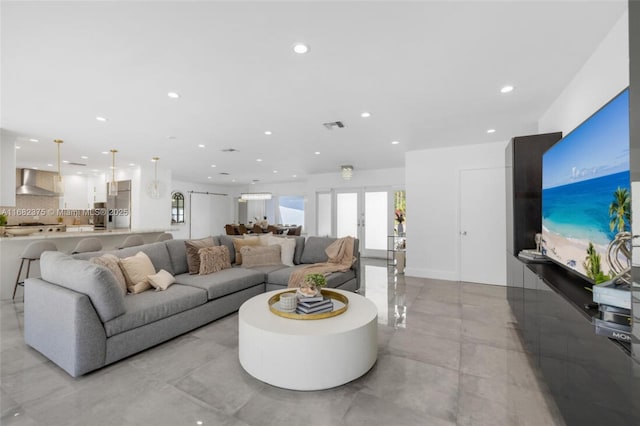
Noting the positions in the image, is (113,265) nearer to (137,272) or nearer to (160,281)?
(137,272)

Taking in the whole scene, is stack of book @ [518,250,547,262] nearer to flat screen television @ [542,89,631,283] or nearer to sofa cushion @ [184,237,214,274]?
flat screen television @ [542,89,631,283]

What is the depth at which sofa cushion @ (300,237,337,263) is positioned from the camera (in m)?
4.61

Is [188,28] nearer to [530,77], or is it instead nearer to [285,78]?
[285,78]

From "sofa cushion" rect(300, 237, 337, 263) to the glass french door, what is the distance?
3692mm

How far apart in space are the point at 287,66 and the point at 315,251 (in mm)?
2927

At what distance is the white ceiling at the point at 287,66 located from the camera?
184 centimetres

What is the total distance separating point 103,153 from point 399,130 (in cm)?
589

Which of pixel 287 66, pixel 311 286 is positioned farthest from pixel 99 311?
pixel 287 66

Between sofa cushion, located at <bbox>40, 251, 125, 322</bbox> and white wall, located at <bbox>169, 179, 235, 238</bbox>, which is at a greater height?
white wall, located at <bbox>169, 179, 235, 238</bbox>

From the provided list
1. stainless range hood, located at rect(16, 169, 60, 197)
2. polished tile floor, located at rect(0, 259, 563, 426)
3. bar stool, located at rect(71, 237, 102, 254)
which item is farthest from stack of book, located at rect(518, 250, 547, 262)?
stainless range hood, located at rect(16, 169, 60, 197)

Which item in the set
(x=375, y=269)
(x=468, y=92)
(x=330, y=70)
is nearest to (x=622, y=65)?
(x=468, y=92)

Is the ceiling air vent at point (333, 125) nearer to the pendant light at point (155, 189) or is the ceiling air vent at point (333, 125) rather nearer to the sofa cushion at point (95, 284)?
the sofa cushion at point (95, 284)

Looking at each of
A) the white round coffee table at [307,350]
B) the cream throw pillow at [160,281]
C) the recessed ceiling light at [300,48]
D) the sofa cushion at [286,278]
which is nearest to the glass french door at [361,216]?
the sofa cushion at [286,278]

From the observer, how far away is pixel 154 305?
8.65ft
